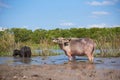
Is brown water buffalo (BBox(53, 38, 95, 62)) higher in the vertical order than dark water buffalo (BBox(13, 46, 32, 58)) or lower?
→ higher

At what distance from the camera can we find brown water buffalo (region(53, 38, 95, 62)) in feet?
39.5

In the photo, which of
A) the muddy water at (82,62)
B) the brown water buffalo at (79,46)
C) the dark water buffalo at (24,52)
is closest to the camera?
the muddy water at (82,62)

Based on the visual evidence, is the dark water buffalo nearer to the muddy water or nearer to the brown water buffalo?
the muddy water

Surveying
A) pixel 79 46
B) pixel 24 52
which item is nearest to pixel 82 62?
pixel 79 46

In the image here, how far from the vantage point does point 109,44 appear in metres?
15.2

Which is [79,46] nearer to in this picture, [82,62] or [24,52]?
[82,62]

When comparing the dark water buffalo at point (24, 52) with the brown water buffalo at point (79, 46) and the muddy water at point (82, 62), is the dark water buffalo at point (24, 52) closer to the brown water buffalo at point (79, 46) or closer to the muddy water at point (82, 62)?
the muddy water at point (82, 62)

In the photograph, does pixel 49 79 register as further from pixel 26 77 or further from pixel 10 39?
pixel 10 39

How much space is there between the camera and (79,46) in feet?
40.1

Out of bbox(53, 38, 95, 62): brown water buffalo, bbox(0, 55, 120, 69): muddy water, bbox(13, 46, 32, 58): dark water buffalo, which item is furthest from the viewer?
bbox(13, 46, 32, 58): dark water buffalo

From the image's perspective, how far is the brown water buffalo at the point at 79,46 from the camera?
12.0 metres

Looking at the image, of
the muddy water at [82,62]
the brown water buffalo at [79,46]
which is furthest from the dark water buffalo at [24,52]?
the brown water buffalo at [79,46]

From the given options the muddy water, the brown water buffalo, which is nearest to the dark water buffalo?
the muddy water

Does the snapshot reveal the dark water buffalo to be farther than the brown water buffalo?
Yes
